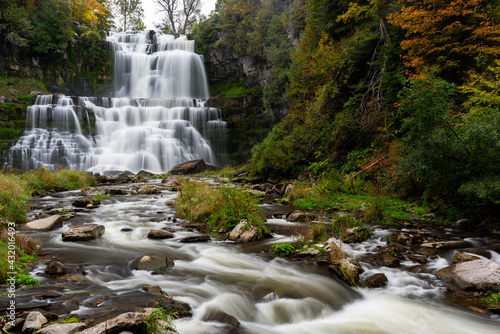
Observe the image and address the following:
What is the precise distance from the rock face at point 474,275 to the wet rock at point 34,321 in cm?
609

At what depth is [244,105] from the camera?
35.4 meters

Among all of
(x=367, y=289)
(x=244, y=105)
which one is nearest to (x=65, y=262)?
(x=367, y=289)

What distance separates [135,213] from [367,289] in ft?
28.4

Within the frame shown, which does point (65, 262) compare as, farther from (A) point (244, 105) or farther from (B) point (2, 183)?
(A) point (244, 105)

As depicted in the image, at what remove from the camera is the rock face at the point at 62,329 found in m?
2.85

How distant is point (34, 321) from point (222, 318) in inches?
86.9

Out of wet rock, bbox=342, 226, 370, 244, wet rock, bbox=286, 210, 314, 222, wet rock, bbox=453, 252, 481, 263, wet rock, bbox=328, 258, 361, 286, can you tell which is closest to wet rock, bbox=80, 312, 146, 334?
wet rock, bbox=328, 258, 361, 286

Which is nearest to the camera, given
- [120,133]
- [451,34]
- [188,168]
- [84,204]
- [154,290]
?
[154,290]

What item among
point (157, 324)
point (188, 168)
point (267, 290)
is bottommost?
point (188, 168)

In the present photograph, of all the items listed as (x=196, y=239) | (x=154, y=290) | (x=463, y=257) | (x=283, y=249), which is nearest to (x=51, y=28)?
(x=196, y=239)

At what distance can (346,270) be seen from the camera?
17.6ft

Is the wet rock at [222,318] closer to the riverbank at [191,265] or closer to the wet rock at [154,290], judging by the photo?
the riverbank at [191,265]

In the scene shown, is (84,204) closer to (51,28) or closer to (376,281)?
(376,281)

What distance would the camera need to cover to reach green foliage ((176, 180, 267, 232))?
8.49 m
